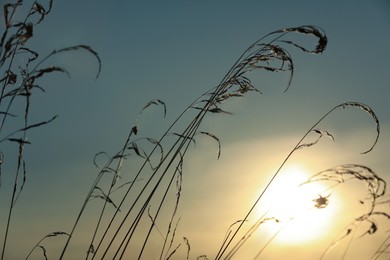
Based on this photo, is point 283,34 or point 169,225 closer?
point 283,34

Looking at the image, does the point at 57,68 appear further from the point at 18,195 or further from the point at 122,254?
the point at 122,254

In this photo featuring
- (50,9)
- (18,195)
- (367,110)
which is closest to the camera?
(50,9)

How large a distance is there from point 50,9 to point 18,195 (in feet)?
2.63

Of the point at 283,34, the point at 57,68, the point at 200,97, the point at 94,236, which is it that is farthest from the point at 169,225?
the point at 57,68

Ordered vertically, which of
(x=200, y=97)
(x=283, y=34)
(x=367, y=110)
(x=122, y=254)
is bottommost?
(x=122, y=254)

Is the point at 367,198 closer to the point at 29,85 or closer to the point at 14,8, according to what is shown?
the point at 29,85

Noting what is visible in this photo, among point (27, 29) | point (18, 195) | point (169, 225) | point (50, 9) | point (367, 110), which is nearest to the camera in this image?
point (27, 29)

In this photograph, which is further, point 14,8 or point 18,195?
point 18,195

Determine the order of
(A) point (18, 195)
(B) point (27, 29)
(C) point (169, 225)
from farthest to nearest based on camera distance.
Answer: (C) point (169, 225) → (A) point (18, 195) → (B) point (27, 29)

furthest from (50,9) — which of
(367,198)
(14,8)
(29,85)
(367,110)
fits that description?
(367,198)

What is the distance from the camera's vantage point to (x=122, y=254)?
2.23 m

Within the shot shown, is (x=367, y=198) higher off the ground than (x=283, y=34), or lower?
lower

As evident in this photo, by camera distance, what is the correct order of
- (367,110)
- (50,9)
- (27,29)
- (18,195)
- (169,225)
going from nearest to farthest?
(27,29) < (50,9) < (18,195) < (367,110) < (169,225)

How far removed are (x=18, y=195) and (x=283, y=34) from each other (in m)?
1.40
